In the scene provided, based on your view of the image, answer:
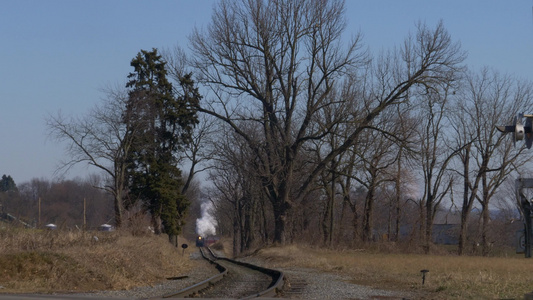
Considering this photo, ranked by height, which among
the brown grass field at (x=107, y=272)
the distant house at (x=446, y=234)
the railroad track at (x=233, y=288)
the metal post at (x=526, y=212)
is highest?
the distant house at (x=446, y=234)

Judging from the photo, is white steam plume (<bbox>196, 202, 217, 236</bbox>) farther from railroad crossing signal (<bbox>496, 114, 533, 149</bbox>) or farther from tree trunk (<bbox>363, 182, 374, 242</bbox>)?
railroad crossing signal (<bbox>496, 114, 533, 149</bbox>)

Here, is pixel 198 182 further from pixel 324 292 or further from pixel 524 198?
pixel 524 198

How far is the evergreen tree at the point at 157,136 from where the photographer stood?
159 ft

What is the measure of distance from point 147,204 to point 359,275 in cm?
2989

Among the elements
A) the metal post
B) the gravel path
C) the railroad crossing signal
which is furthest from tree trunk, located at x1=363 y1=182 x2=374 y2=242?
the metal post

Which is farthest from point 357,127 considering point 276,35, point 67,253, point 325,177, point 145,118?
point 67,253

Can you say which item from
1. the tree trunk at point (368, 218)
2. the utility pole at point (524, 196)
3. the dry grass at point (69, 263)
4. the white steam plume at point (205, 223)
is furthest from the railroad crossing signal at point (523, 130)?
the white steam plume at point (205, 223)

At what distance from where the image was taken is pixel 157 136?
50.6 metres

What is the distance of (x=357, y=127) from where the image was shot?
41188mm

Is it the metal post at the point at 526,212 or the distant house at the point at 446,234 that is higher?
the distant house at the point at 446,234

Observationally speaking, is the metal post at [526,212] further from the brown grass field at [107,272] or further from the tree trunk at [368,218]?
the tree trunk at [368,218]

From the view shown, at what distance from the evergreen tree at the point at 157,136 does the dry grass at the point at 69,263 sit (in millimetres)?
25593

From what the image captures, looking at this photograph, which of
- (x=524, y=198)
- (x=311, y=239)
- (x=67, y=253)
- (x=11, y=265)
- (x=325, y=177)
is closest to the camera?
(x=524, y=198)

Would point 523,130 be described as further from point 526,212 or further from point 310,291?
point 310,291
